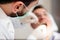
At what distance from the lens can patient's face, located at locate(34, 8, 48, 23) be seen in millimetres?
540

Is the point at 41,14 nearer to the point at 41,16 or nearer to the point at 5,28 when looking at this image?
the point at 41,16

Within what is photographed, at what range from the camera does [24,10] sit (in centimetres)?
53

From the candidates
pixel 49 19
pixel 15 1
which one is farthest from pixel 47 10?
pixel 15 1

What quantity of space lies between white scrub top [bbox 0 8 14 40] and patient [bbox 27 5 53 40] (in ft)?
0.34

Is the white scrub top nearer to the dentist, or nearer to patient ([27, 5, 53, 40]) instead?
the dentist

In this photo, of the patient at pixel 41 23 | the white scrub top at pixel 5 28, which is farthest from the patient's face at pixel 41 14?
the white scrub top at pixel 5 28

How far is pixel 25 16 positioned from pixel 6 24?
0.10 meters

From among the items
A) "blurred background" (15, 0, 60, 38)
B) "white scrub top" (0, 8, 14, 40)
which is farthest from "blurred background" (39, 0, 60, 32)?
"white scrub top" (0, 8, 14, 40)

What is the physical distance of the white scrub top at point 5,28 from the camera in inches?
19.6

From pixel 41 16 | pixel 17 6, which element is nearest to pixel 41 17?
pixel 41 16

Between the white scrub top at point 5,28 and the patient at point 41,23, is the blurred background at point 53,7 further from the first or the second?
the white scrub top at point 5,28

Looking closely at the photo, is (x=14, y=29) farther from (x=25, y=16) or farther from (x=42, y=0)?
(x=42, y=0)

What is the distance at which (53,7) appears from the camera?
552 millimetres

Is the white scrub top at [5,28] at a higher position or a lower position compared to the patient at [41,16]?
lower
